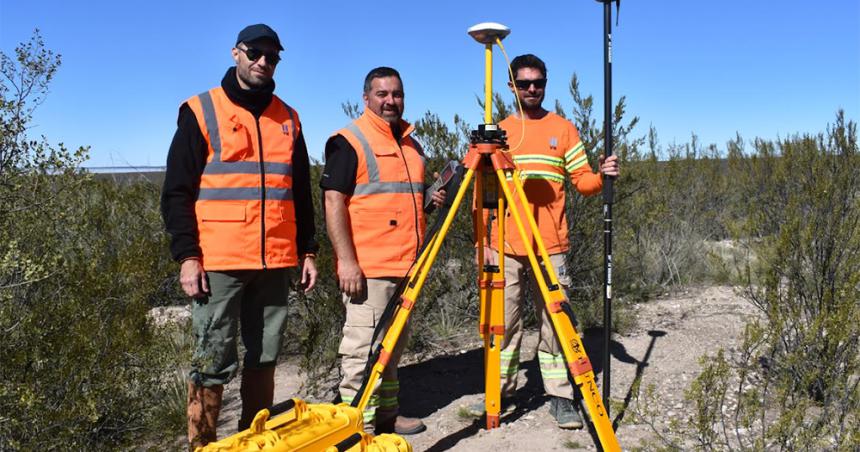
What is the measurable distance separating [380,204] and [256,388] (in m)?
1.04

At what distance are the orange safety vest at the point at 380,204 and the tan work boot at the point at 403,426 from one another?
86 cm

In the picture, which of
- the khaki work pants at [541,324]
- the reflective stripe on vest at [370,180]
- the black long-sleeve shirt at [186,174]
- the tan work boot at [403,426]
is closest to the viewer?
the black long-sleeve shirt at [186,174]

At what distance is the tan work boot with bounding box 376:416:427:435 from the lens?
3385mm

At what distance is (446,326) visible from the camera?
17.7 feet

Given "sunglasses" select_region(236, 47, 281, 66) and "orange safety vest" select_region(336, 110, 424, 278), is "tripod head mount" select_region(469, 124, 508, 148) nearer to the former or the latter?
"orange safety vest" select_region(336, 110, 424, 278)

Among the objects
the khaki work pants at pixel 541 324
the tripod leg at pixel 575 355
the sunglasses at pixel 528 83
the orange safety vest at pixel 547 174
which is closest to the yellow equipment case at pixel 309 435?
the tripod leg at pixel 575 355

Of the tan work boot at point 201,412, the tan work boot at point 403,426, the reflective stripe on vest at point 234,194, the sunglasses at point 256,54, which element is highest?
the sunglasses at point 256,54

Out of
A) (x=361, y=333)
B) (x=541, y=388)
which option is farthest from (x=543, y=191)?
(x=541, y=388)

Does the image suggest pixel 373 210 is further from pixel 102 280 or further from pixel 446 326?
pixel 446 326

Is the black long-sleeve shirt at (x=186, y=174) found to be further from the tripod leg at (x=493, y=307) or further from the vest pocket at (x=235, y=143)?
the tripod leg at (x=493, y=307)

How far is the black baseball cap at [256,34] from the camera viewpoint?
9.02 feet

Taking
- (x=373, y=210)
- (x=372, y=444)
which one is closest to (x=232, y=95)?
(x=373, y=210)

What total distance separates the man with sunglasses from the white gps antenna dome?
43 cm

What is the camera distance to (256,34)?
276cm
